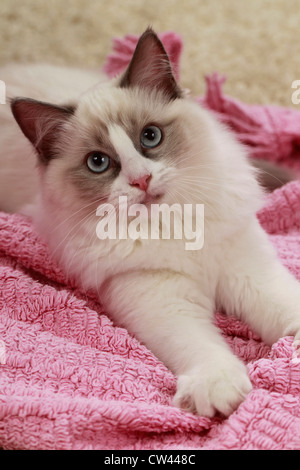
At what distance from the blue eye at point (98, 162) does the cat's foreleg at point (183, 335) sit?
267mm

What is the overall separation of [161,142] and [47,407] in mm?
632

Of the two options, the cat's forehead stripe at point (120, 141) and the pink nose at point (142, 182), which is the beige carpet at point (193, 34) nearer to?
the cat's forehead stripe at point (120, 141)

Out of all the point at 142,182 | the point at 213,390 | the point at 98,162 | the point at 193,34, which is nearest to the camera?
the point at 213,390

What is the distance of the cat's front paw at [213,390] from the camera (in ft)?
3.43

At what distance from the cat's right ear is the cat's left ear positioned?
172 mm

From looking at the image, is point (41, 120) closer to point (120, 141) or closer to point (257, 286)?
point (120, 141)

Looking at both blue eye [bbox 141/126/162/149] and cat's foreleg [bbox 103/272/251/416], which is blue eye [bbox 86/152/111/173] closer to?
blue eye [bbox 141/126/162/149]

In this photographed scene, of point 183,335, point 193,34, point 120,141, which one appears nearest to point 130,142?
point 120,141

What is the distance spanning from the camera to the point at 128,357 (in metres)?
1.23

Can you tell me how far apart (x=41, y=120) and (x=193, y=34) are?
1.40 m

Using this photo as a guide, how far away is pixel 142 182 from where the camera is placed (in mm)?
1163

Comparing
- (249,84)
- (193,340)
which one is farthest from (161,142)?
(249,84)

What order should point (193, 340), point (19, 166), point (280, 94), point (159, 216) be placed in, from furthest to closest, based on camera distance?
point (280, 94)
point (19, 166)
point (159, 216)
point (193, 340)
